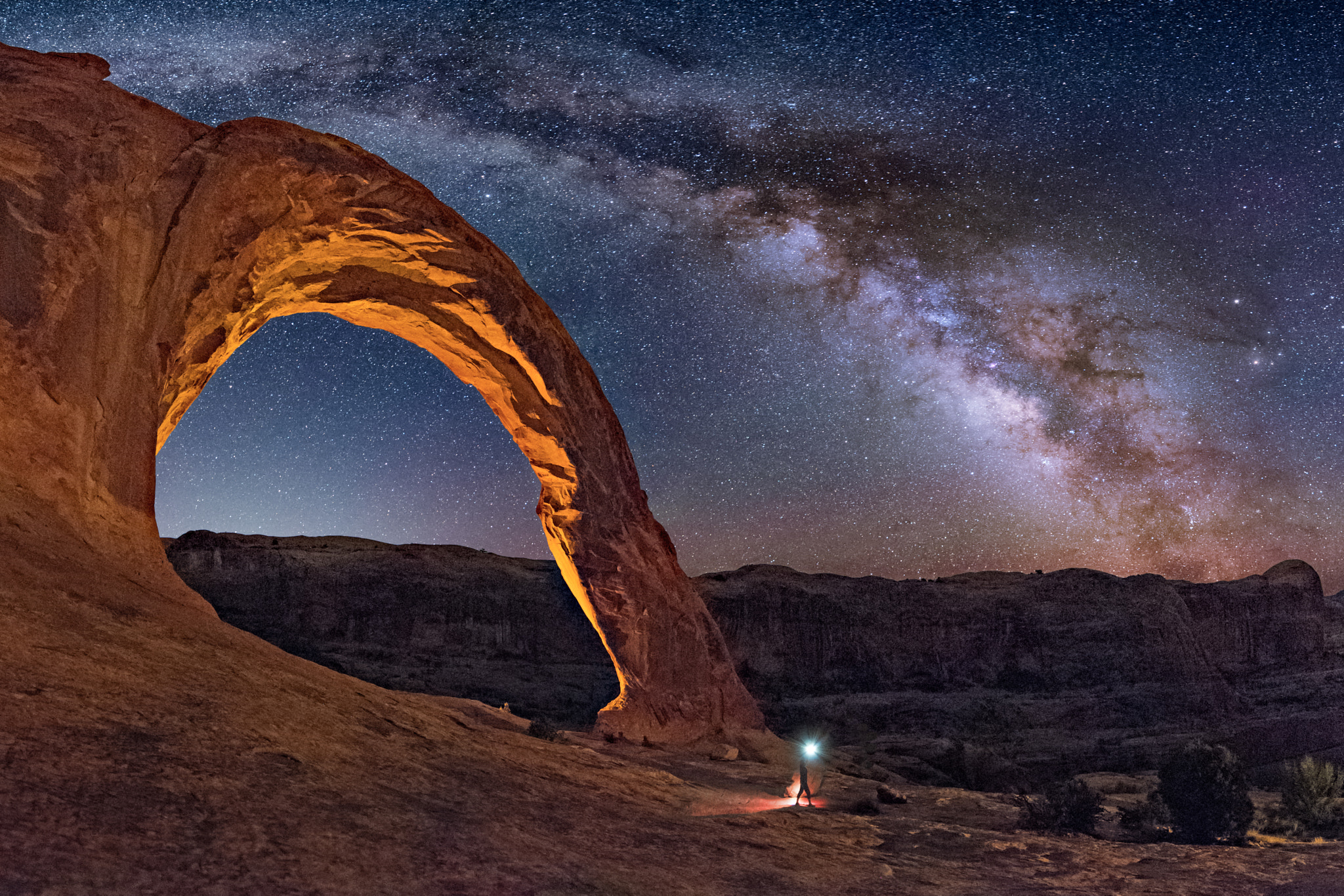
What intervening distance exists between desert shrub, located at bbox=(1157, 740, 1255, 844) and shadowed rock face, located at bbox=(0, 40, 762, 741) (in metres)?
8.27

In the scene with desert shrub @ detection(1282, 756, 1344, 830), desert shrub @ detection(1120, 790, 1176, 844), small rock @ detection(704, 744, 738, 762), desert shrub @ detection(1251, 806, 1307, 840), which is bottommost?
small rock @ detection(704, 744, 738, 762)

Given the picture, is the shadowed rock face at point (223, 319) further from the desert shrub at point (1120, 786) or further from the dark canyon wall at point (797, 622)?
the dark canyon wall at point (797, 622)

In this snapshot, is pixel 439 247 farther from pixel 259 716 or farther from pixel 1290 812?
pixel 1290 812

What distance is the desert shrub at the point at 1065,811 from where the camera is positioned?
26.9 feet

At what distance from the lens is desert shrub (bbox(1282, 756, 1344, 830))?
31.1ft

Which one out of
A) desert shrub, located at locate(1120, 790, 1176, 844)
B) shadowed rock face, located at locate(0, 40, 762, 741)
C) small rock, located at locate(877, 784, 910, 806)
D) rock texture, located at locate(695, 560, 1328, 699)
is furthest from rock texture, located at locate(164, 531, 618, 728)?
desert shrub, located at locate(1120, 790, 1176, 844)

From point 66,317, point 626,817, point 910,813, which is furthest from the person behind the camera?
point 910,813

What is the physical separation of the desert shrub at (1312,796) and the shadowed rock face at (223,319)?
9.13 meters

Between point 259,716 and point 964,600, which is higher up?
point 964,600

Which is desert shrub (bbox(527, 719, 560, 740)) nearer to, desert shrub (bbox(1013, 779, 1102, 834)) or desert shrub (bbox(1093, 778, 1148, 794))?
desert shrub (bbox(1013, 779, 1102, 834))

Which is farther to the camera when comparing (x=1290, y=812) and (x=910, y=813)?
(x=1290, y=812)

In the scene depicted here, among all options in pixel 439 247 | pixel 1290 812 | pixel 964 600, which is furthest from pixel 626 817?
pixel 964 600

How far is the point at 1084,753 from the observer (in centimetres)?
2723

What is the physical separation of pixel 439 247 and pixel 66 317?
7007 millimetres
